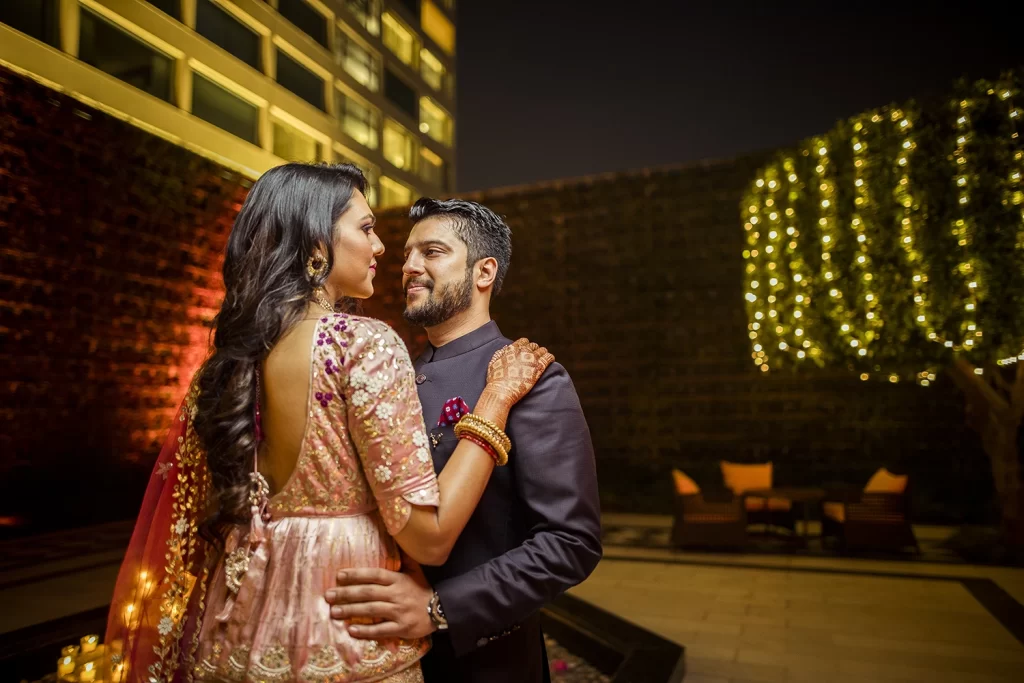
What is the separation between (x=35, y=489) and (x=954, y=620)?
583 centimetres

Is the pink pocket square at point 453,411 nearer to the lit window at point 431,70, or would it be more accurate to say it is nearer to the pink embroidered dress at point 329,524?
the pink embroidered dress at point 329,524

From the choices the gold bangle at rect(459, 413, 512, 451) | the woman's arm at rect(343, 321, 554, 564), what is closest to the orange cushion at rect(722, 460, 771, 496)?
the gold bangle at rect(459, 413, 512, 451)

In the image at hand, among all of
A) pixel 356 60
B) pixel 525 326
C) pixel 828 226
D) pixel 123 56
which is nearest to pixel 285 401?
pixel 123 56

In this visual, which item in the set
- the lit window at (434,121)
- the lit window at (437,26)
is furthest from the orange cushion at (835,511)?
the lit window at (437,26)

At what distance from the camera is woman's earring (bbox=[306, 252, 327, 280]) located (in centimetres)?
117

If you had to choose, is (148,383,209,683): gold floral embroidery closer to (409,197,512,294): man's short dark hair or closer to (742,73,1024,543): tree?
(409,197,512,294): man's short dark hair

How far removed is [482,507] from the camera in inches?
54.0

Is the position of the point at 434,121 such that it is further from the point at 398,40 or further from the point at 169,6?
the point at 169,6

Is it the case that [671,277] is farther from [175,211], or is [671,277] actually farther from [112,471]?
[112,471]

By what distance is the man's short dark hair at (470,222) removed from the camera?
5.16ft

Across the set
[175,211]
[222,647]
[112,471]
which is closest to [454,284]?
[222,647]

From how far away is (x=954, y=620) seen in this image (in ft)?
13.4

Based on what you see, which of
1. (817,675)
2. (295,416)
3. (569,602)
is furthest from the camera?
(569,602)

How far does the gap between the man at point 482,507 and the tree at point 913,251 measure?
4.69 meters
